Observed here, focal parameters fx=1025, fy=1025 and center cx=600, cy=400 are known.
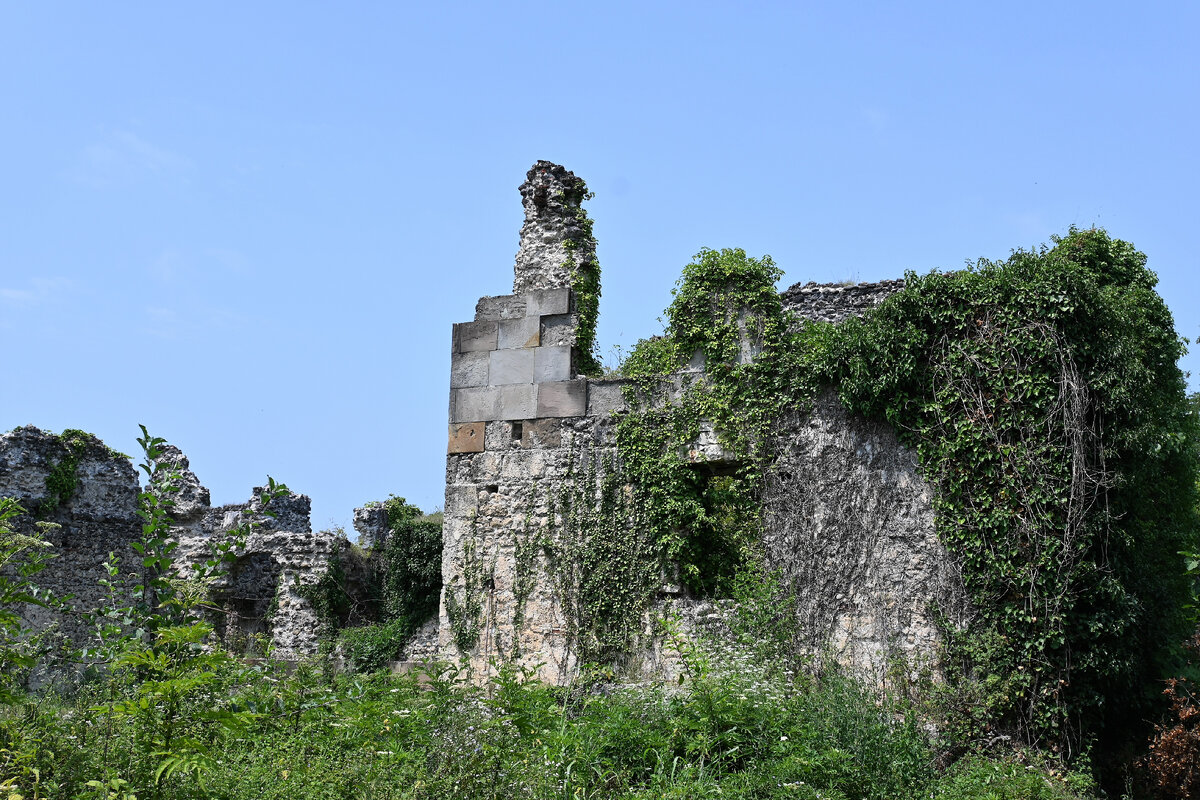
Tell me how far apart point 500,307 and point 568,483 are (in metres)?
2.04

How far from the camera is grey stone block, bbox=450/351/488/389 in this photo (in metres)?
10.6

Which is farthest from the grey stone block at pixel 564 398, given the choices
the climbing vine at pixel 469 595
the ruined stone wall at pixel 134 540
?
the ruined stone wall at pixel 134 540

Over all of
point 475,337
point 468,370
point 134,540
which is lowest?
point 134,540

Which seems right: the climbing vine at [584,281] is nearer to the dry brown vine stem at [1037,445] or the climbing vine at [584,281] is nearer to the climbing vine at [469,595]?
the climbing vine at [469,595]

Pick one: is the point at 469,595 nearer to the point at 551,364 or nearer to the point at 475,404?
the point at 475,404

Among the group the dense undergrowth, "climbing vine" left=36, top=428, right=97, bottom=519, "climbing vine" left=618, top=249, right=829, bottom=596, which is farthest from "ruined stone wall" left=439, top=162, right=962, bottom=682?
"climbing vine" left=36, top=428, right=97, bottom=519

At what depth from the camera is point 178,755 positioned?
4520 millimetres

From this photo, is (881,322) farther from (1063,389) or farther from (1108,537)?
(1108,537)

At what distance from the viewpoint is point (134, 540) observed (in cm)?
1511

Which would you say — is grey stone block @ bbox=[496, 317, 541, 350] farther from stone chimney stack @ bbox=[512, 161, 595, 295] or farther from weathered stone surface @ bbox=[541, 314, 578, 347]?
stone chimney stack @ bbox=[512, 161, 595, 295]

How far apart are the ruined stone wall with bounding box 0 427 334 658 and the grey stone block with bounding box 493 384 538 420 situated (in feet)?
12.1

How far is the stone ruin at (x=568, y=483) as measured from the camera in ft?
28.8

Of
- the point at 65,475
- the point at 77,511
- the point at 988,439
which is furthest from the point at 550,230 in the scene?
the point at 77,511

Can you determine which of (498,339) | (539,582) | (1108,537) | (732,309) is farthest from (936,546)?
(498,339)
